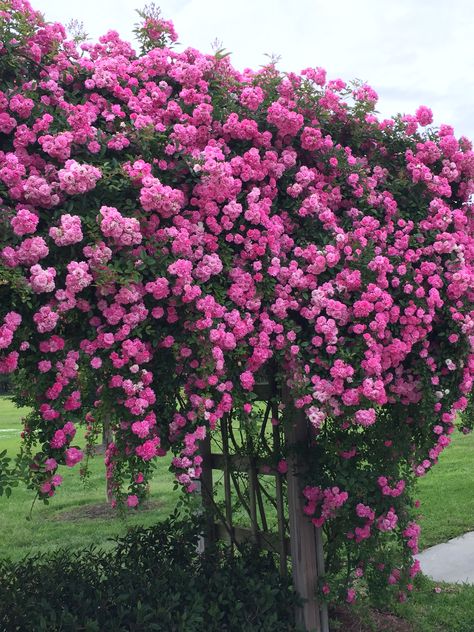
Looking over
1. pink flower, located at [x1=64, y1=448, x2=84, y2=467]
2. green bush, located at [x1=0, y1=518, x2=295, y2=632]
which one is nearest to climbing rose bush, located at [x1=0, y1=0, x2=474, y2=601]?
pink flower, located at [x1=64, y1=448, x2=84, y2=467]

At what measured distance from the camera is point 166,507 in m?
7.71

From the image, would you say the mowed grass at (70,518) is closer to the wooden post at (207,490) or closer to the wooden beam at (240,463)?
the wooden post at (207,490)

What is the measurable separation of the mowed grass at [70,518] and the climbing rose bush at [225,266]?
115 inches

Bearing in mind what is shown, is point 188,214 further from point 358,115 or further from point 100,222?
point 358,115

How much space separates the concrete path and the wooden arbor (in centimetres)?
166

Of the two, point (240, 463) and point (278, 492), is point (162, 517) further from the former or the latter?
point (278, 492)

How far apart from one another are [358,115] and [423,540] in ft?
13.2

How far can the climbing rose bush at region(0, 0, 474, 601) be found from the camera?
274 cm

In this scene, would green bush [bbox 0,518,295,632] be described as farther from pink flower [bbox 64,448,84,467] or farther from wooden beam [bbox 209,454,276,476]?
pink flower [bbox 64,448,84,467]

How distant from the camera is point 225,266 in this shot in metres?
3.22

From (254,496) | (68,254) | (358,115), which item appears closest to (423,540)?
(254,496)

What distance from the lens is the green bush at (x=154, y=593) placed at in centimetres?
333

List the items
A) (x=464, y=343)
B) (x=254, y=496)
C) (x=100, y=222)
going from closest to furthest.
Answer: (x=100, y=222)
(x=464, y=343)
(x=254, y=496)

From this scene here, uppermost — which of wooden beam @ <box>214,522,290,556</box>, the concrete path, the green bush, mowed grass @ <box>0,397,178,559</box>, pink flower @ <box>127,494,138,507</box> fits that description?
pink flower @ <box>127,494,138,507</box>
